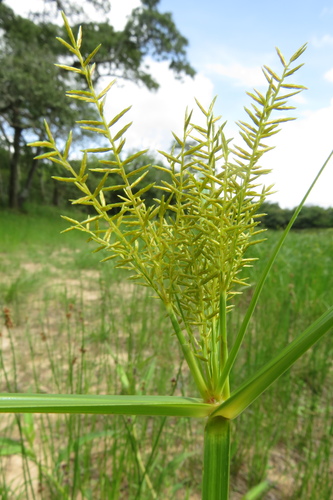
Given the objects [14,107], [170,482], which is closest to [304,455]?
[170,482]

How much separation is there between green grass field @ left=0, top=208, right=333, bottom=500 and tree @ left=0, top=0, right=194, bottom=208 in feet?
20.4

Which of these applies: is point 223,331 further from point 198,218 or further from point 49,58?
point 49,58

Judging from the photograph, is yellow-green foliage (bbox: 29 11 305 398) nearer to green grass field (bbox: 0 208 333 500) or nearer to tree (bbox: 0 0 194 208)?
green grass field (bbox: 0 208 333 500)

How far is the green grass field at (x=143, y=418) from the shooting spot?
1.04m

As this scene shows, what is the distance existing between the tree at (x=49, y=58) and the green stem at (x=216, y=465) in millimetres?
9033

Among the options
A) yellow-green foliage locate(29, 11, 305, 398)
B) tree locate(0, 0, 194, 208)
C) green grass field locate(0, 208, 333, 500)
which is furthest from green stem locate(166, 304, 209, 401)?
tree locate(0, 0, 194, 208)

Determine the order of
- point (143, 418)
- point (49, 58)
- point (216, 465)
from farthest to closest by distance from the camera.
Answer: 1. point (49, 58)
2. point (143, 418)
3. point (216, 465)

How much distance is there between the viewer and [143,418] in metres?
1.32

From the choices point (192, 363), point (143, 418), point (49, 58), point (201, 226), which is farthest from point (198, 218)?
point (49, 58)

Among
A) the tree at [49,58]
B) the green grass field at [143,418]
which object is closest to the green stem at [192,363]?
the green grass field at [143,418]

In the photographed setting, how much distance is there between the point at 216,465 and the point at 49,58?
34.5 feet

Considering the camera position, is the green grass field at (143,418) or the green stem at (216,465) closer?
the green stem at (216,465)

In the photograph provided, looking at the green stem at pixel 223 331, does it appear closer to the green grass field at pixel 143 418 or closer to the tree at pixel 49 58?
the green grass field at pixel 143 418

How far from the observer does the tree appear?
856 centimetres
